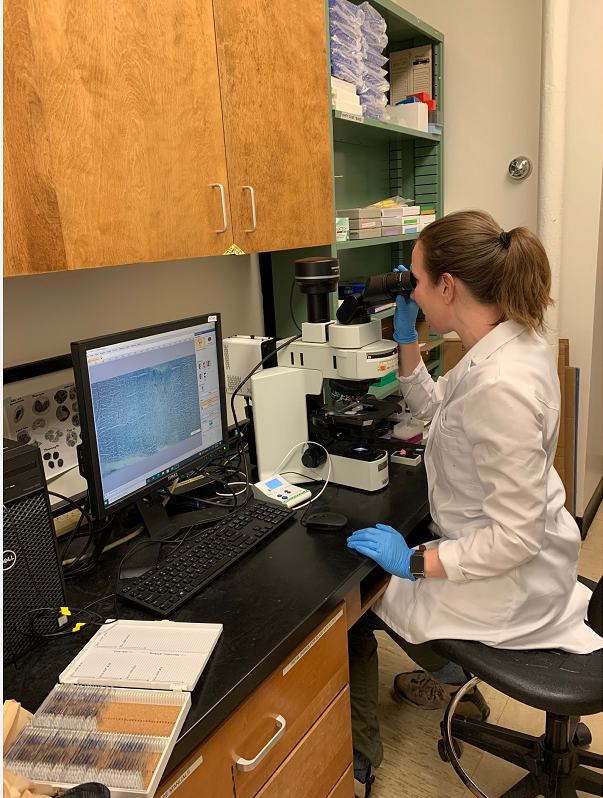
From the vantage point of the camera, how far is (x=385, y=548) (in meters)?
1.28

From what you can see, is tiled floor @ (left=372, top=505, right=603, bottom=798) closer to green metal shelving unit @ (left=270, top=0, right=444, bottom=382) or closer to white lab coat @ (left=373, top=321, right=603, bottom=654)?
white lab coat @ (left=373, top=321, right=603, bottom=654)

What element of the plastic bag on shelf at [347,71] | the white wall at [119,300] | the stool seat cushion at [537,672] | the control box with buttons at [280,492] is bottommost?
the stool seat cushion at [537,672]

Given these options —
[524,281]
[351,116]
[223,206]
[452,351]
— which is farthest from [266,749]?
[452,351]

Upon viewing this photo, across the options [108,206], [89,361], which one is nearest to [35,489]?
[89,361]

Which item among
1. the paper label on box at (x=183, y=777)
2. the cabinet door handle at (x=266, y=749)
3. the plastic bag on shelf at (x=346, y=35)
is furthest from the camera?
the plastic bag on shelf at (x=346, y=35)

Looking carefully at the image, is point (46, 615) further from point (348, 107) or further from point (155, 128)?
point (348, 107)

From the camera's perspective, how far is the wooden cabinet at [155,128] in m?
1.02

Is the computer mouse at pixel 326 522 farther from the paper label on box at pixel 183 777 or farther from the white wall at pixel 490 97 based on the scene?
the white wall at pixel 490 97

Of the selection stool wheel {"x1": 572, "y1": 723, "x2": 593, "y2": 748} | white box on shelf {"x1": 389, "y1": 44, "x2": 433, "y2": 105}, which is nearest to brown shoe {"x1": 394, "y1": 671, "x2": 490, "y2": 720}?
stool wheel {"x1": 572, "y1": 723, "x2": 593, "y2": 748}

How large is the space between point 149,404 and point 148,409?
0.04ft

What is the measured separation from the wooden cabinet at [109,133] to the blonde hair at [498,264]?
56 cm

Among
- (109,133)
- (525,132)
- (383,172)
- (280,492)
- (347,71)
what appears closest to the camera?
(109,133)

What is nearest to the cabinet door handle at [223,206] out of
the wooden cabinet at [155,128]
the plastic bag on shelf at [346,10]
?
the wooden cabinet at [155,128]

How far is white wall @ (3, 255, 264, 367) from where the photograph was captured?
57.1 inches
